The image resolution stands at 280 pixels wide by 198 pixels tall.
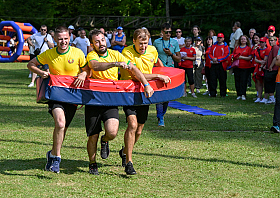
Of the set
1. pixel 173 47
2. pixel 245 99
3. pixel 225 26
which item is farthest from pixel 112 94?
pixel 225 26

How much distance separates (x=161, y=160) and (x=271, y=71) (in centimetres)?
761

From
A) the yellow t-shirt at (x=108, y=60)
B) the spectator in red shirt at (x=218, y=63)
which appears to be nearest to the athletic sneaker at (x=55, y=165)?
the yellow t-shirt at (x=108, y=60)

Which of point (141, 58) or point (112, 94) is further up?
point (141, 58)

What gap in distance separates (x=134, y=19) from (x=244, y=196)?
43269mm

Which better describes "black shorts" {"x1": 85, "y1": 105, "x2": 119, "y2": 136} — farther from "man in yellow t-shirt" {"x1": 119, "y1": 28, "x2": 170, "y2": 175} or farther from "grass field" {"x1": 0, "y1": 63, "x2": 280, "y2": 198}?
"grass field" {"x1": 0, "y1": 63, "x2": 280, "y2": 198}

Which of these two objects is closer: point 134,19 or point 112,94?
point 112,94

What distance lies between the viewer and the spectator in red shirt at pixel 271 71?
12.6m

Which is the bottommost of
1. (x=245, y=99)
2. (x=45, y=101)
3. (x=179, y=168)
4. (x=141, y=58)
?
(x=245, y=99)

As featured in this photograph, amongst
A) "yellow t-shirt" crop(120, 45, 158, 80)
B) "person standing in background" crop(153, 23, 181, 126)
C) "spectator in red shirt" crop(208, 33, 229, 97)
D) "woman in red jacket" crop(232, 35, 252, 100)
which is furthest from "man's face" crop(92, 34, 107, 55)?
"spectator in red shirt" crop(208, 33, 229, 97)

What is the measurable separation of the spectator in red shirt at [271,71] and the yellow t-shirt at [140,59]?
6810 mm

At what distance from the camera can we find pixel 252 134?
8.98m

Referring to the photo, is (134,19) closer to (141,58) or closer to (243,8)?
(243,8)

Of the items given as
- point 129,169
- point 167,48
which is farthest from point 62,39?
point 167,48

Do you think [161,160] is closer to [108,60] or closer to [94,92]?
[94,92]
